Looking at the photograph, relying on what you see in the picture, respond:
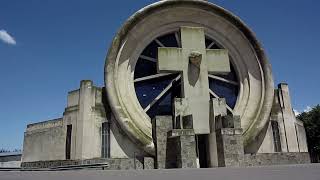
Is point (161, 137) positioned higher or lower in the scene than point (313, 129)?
lower

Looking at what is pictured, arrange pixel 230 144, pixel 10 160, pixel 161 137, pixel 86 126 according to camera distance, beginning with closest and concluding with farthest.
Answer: pixel 230 144, pixel 161 137, pixel 86 126, pixel 10 160

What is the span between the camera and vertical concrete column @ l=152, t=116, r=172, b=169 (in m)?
12.9

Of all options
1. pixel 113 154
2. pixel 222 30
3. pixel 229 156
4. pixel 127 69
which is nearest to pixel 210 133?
pixel 229 156

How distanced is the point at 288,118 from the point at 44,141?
1426 cm

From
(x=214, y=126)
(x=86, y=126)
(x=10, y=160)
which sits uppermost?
(x=86, y=126)

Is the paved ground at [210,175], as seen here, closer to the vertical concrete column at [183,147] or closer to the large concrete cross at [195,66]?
the vertical concrete column at [183,147]

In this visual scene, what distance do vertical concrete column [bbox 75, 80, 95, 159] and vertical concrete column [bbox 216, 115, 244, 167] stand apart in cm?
680

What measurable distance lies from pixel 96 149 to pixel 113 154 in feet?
3.02

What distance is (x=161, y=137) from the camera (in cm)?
1300

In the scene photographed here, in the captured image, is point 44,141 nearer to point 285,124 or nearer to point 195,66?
point 195,66

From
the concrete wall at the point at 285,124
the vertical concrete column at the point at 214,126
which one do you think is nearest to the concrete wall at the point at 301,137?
the concrete wall at the point at 285,124

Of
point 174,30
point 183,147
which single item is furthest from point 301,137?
point 183,147

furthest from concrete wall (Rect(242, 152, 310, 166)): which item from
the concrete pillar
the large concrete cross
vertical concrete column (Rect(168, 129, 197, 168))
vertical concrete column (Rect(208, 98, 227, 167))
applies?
the concrete pillar

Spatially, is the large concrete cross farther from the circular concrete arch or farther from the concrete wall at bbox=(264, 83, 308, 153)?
the concrete wall at bbox=(264, 83, 308, 153)
